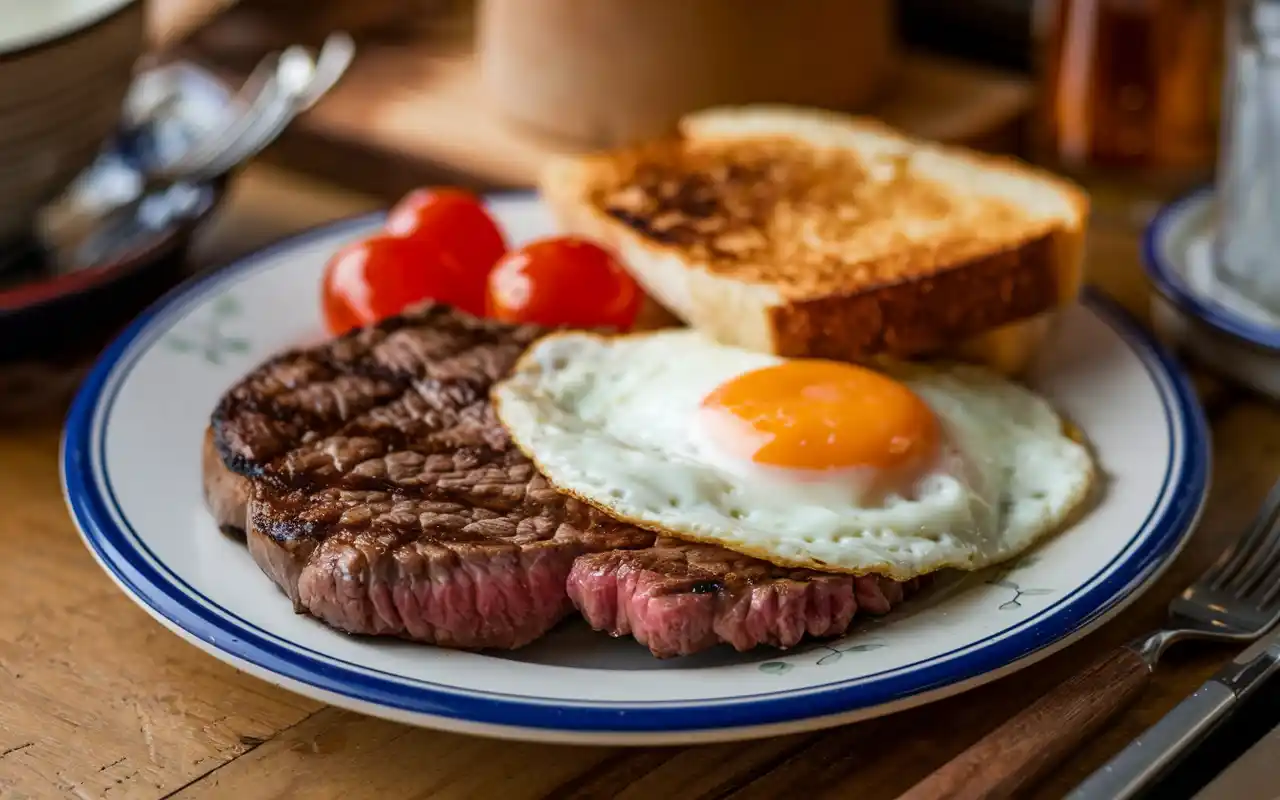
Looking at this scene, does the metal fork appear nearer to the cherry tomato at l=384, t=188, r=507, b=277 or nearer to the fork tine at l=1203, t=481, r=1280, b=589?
the fork tine at l=1203, t=481, r=1280, b=589

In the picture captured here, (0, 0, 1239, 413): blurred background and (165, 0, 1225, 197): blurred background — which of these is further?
(165, 0, 1225, 197): blurred background

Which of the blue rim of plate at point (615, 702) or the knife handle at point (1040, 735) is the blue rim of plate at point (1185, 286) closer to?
the blue rim of plate at point (615, 702)

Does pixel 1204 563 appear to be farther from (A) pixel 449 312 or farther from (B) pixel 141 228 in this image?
(B) pixel 141 228

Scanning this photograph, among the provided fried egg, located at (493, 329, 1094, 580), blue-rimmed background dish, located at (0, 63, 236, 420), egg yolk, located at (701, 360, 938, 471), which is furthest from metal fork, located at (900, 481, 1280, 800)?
blue-rimmed background dish, located at (0, 63, 236, 420)

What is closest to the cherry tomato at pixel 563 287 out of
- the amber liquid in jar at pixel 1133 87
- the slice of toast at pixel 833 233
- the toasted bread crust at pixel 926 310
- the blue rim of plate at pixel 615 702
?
the slice of toast at pixel 833 233

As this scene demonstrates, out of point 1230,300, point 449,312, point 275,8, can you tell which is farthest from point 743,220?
point 275,8

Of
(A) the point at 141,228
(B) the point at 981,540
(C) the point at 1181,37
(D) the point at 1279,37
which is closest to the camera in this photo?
(B) the point at 981,540
